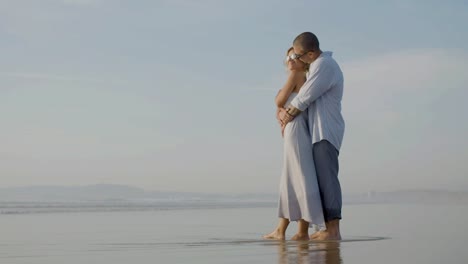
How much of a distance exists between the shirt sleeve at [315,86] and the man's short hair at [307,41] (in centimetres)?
16

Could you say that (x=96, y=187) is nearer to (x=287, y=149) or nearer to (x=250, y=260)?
(x=287, y=149)

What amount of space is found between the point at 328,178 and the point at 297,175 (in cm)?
24

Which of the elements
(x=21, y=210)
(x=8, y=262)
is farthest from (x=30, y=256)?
(x=21, y=210)

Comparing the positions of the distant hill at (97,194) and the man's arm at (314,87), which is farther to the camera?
the distant hill at (97,194)

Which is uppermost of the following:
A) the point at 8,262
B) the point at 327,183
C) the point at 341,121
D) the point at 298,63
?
the point at 298,63

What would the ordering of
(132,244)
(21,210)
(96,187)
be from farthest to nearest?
(96,187)
(21,210)
(132,244)

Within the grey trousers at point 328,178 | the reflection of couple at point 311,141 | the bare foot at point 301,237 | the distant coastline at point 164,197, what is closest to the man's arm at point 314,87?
the reflection of couple at point 311,141

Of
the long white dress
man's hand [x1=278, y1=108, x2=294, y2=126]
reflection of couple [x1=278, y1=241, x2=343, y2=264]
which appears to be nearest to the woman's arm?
man's hand [x1=278, y1=108, x2=294, y2=126]

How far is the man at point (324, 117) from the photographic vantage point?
4.88m

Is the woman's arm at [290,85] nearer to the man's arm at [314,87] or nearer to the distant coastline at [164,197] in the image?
the man's arm at [314,87]

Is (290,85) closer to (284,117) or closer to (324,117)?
(284,117)

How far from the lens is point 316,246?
4.08 metres

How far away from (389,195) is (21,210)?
15122 millimetres

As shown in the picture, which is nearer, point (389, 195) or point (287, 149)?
point (287, 149)
